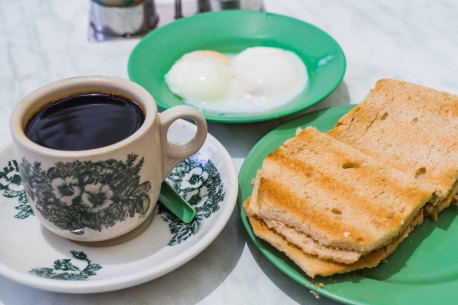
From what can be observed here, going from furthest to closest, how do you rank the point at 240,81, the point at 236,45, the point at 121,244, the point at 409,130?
the point at 236,45 < the point at 240,81 < the point at 409,130 < the point at 121,244

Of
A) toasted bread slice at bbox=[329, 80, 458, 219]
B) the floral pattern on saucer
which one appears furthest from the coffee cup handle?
toasted bread slice at bbox=[329, 80, 458, 219]

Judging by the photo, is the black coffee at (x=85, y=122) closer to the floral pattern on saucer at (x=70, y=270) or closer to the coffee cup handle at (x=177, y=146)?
the coffee cup handle at (x=177, y=146)

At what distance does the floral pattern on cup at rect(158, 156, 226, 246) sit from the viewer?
1006 millimetres

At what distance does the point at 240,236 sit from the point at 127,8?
1.01 metres

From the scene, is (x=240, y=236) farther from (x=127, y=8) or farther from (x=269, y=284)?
(x=127, y=8)

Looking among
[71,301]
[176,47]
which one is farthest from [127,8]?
[71,301]

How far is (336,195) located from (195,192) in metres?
0.30

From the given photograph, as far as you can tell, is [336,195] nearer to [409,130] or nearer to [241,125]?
[409,130]

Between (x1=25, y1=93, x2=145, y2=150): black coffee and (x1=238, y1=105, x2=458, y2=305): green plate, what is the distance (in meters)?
0.29

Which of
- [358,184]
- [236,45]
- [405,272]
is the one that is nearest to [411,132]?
[358,184]

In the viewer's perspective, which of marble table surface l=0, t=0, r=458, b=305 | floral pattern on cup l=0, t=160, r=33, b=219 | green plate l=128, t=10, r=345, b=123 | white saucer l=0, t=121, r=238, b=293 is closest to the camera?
white saucer l=0, t=121, r=238, b=293

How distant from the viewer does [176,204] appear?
1.05m

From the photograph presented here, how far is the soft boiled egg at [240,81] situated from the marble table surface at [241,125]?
0.08m

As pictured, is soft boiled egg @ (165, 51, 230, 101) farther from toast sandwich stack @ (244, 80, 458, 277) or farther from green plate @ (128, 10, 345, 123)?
toast sandwich stack @ (244, 80, 458, 277)
